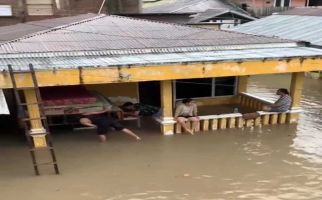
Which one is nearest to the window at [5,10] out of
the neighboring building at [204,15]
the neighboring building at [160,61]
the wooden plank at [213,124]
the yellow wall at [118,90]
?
the neighboring building at [204,15]

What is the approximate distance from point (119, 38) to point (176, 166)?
4438 millimetres

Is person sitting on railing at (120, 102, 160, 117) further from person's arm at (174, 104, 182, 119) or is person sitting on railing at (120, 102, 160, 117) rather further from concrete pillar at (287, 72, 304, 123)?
concrete pillar at (287, 72, 304, 123)

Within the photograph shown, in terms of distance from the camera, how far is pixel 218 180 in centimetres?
766

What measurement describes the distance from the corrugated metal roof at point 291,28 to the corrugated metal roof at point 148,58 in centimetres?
320

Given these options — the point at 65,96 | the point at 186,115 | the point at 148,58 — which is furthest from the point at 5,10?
the point at 186,115

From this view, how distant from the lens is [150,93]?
12.7m

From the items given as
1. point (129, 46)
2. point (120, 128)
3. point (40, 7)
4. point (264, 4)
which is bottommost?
point (120, 128)

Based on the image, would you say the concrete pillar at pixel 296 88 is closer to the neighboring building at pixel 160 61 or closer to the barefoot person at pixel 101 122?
the neighboring building at pixel 160 61

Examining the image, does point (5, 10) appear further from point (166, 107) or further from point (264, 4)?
point (264, 4)

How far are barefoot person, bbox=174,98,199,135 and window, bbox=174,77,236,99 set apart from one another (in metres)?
2.12

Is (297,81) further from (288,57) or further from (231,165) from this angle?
(231,165)

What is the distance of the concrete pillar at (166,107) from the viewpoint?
9.80 meters

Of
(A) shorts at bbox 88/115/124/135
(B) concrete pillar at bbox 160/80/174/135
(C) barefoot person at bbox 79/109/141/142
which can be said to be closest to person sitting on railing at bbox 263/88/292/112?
(B) concrete pillar at bbox 160/80/174/135

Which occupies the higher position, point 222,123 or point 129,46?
point 129,46
